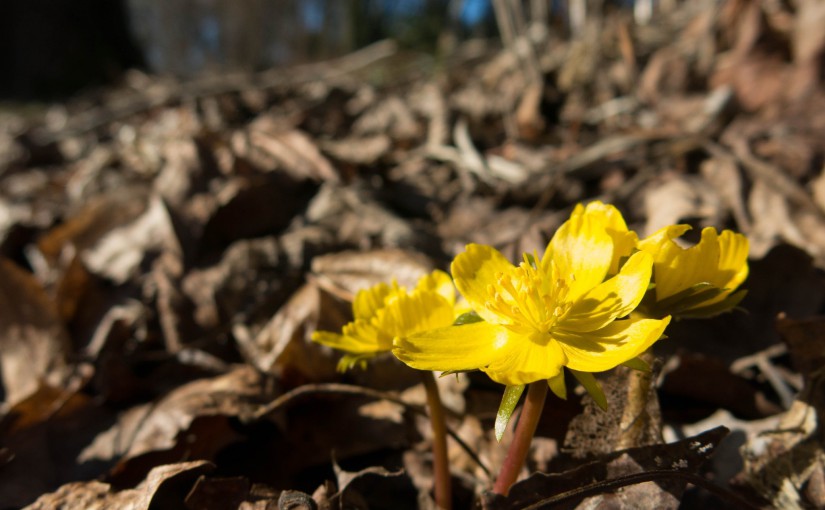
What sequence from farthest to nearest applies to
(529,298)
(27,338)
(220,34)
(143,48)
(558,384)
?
(220,34) < (143,48) < (27,338) < (529,298) < (558,384)

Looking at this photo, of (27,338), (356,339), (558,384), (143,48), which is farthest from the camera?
(143,48)

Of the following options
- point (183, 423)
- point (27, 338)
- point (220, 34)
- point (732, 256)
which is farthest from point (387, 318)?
point (220, 34)

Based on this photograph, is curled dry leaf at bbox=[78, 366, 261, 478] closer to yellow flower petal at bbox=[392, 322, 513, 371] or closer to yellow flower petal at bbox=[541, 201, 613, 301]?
yellow flower petal at bbox=[392, 322, 513, 371]

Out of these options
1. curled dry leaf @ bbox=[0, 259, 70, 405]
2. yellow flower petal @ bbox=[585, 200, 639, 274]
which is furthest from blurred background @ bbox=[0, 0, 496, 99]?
yellow flower petal @ bbox=[585, 200, 639, 274]

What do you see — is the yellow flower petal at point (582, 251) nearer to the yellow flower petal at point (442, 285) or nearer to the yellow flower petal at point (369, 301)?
the yellow flower petal at point (442, 285)

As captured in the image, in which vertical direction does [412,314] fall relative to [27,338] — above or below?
above

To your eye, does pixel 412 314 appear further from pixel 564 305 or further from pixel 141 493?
pixel 141 493

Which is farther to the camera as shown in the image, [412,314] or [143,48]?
[143,48]
